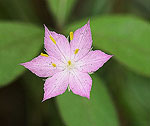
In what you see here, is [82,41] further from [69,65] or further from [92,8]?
[92,8]

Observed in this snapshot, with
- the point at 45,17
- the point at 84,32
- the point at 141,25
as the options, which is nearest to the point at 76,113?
the point at 84,32

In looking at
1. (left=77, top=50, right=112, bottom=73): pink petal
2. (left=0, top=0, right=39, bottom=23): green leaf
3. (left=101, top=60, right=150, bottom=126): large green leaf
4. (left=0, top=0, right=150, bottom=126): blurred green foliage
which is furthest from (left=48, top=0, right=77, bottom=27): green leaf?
(left=77, top=50, right=112, bottom=73): pink petal

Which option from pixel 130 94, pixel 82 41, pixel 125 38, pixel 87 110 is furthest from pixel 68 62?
pixel 130 94

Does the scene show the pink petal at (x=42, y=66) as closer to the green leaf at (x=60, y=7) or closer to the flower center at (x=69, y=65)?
the flower center at (x=69, y=65)

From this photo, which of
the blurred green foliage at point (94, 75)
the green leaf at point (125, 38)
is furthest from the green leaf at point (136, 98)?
the green leaf at point (125, 38)

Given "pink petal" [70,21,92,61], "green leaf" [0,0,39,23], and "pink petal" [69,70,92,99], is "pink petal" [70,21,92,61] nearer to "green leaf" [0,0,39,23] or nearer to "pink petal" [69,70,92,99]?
"pink petal" [69,70,92,99]

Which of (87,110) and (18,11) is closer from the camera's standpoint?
(87,110)
